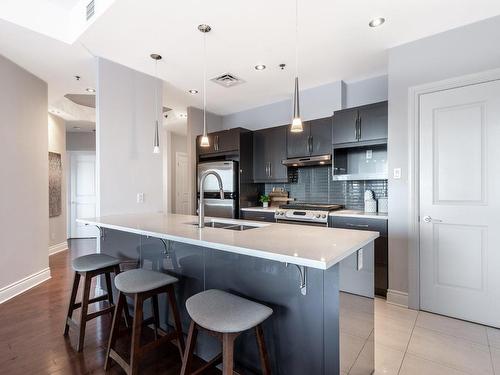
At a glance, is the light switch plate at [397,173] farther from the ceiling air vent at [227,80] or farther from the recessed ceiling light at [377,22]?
the ceiling air vent at [227,80]

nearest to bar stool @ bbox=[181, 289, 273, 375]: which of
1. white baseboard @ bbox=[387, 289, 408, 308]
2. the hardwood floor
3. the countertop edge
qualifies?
the countertop edge

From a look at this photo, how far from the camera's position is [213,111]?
5.19 metres

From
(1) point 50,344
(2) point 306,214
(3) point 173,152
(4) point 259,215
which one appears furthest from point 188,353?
(3) point 173,152

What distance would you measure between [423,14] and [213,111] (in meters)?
3.62

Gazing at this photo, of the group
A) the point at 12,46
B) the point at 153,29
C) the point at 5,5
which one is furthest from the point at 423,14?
the point at 12,46


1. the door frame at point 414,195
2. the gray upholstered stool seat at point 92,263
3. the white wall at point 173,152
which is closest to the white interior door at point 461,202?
the door frame at point 414,195

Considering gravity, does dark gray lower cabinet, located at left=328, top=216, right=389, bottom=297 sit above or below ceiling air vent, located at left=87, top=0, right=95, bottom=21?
below

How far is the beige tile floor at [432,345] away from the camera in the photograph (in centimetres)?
180

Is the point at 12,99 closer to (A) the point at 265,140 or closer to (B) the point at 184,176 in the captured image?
(A) the point at 265,140

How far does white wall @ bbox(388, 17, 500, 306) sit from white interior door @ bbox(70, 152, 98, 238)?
6474mm

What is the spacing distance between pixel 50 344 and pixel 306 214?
9.37 feet

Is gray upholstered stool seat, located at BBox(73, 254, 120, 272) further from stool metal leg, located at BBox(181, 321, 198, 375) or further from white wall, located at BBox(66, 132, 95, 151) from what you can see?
white wall, located at BBox(66, 132, 95, 151)

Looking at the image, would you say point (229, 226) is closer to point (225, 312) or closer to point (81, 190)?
point (225, 312)

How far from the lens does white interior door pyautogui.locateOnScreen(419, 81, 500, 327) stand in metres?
2.33
